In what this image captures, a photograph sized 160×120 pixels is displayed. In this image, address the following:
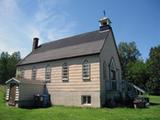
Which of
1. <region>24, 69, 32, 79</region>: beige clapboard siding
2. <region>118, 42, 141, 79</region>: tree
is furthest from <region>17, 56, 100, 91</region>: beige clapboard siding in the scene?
<region>118, 42, 141, 79</region>: tree

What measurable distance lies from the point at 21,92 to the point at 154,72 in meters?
40.1

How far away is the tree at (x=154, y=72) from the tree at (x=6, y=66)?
55515 millimetres

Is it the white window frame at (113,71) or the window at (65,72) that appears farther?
the window at (65,72)

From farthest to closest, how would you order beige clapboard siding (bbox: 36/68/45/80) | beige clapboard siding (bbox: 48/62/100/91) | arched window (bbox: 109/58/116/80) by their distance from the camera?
beige clapboard siding (bbox: 36/68/45/80) → arched window (bbox: 109/58/116/80) → beige clapboard siding (bbox: 48/62/100/91)

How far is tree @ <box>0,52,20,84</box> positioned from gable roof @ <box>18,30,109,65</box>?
53.7 meters

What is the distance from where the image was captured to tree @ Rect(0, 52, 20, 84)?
7800cm

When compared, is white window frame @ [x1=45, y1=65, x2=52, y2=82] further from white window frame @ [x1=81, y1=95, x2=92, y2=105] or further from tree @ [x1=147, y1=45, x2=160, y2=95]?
tree @ [x1=147, y1=45, x2=160, y2=95]

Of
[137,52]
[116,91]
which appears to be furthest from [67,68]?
[137,52]

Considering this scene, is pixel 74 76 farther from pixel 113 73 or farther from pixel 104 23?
pixel 104 23

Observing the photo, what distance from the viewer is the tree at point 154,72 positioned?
49.0 m

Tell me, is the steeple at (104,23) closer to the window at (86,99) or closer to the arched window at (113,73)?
the arched window at (113,73)

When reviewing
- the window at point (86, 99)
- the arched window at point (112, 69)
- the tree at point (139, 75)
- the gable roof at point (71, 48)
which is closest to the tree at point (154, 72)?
the tree at point (139, 75)

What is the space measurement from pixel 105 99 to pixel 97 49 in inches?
215

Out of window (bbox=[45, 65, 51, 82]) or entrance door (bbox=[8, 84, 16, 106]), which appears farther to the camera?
window (bbox=[45, 65, 51, 82])
